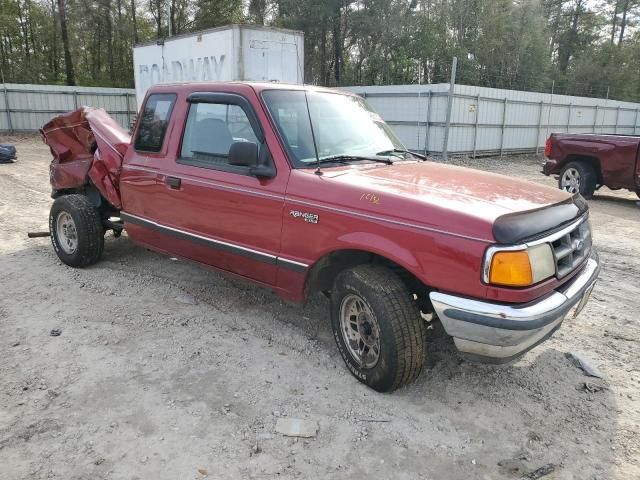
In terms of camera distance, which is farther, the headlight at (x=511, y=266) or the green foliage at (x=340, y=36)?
the green foliage at (x=340, y=36)

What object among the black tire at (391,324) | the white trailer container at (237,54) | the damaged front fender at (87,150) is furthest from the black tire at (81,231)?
the white trailer container at (237,54)

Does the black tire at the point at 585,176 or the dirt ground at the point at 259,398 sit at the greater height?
the black tire at the point at 585,176

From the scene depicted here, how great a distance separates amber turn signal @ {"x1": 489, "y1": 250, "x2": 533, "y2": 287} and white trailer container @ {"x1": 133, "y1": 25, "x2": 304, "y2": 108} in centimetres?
817

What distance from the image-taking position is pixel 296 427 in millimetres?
3010

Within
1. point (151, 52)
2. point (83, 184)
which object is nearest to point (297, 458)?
point (83, 184)

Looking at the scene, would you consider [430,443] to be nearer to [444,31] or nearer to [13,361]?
[13,361]

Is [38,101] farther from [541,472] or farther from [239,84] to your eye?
[541,472]

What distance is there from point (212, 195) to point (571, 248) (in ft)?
8.39

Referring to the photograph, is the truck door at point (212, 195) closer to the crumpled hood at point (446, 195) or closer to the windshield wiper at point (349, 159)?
the windshield wiper at point (349, 159)

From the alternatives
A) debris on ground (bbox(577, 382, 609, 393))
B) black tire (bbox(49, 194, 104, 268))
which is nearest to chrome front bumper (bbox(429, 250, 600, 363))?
debris on ground (bbox(577, 382, 609, 393))

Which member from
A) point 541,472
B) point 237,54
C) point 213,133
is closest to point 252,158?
point 213,133

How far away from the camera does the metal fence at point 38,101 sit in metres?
22.2

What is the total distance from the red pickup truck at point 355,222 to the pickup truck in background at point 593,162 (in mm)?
6951

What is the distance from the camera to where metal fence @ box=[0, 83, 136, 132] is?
73.0ft
